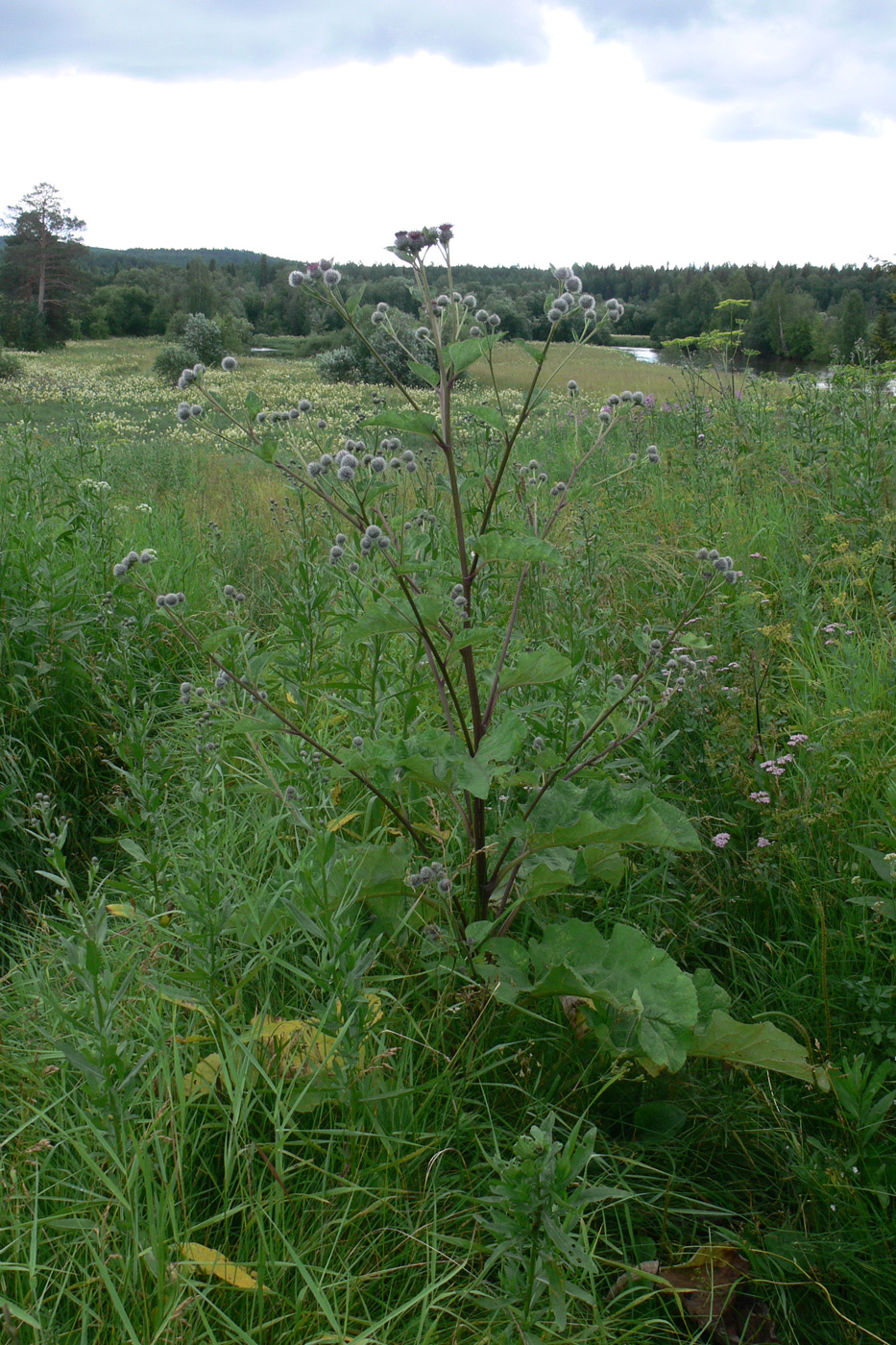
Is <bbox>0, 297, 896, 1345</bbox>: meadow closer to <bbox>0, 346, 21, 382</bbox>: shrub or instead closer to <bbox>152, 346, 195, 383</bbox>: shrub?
<bbox>0, 346, 21, 382</bbox>: shrub

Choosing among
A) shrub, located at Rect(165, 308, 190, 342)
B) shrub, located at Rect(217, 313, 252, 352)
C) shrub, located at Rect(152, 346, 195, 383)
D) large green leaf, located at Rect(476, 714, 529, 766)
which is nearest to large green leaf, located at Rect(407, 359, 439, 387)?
large green leaf, located at Rect(476, 714, 529, 766)

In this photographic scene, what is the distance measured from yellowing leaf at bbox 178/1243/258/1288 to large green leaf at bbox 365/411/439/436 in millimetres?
1513

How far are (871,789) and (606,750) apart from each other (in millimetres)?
894

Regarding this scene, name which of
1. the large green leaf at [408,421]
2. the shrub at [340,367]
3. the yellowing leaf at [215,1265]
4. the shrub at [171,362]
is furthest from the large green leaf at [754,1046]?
the shrub at [171,362]

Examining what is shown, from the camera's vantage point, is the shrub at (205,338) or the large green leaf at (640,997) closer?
the large green leaf at (640,997)

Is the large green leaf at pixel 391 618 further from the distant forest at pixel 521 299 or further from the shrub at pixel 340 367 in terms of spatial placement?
the shrub at pixel 340 367

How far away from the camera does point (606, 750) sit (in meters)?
1.86

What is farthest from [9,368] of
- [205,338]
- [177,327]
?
[177,327]

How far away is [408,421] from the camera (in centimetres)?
162

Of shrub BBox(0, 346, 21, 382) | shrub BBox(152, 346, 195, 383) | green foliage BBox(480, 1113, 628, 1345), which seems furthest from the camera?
shrub BBox(152, 346, 195, 383)

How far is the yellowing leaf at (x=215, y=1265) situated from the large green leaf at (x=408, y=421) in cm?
151

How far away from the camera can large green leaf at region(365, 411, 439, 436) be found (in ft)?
5.21

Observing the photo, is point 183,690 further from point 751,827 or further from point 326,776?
point 751,827

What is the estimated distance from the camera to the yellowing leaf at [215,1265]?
131 cm
